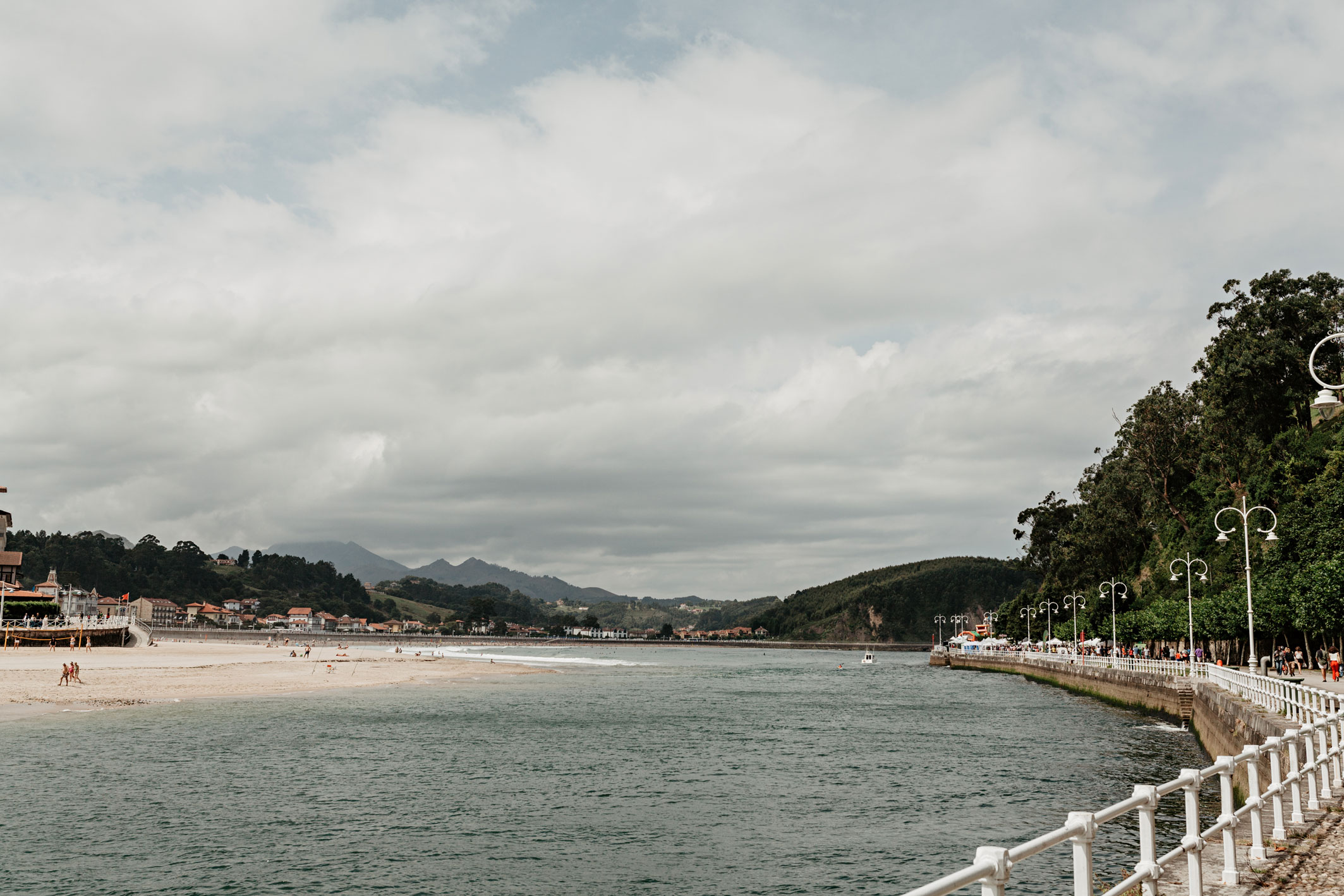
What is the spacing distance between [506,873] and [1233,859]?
1384 centimetres

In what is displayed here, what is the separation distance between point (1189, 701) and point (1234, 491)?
140 feet

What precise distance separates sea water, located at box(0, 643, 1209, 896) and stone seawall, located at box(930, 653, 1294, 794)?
1.65 metres

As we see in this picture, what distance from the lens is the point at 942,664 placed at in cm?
14075

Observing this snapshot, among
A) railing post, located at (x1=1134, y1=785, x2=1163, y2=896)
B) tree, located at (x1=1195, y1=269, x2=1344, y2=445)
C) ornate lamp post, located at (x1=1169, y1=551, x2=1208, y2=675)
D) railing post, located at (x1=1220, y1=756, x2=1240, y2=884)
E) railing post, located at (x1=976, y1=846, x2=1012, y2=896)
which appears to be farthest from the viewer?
tree, located at (x1=1195, y1=269, x2=1344, y2=445)

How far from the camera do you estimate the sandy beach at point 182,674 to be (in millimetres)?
54472

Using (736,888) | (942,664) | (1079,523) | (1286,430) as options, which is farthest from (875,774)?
(942,664)

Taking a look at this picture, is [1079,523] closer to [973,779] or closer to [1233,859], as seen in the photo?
[973,779]

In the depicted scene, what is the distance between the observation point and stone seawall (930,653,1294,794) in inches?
970

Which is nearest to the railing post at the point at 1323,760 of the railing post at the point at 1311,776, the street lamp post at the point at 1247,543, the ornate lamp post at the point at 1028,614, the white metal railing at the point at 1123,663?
the railing post at the point at 1311,776

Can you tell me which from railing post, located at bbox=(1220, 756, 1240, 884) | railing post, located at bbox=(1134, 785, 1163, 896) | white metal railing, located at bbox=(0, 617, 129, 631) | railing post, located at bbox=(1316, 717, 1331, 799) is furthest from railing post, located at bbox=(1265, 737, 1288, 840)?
white metal railing, located at bbox=(0, 617, 129, 631)

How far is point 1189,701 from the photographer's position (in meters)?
47.9

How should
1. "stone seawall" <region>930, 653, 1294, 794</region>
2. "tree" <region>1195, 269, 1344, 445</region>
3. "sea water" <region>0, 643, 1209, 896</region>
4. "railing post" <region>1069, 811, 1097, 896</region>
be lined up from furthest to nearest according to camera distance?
"tree" <region>1195, 269, 1344, 445</region> < "stone seawall" <region>930, 653, 1294, 794</region> < "sea water" <region>0, 643, 1209, 896</region> < "railing post" <region>1069, 811, 1097, 896</region>

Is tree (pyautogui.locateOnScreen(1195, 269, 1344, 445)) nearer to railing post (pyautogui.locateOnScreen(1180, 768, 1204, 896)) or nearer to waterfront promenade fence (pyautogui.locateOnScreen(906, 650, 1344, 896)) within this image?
waterfront promenade fence (pyautogui.locateOnScreen(906, 650, 1344, 896))

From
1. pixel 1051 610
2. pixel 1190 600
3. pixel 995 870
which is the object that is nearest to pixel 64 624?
pixel 1190 600
